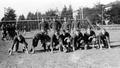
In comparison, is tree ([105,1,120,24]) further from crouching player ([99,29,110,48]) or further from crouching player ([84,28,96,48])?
crouching player ([84,28,96,48])

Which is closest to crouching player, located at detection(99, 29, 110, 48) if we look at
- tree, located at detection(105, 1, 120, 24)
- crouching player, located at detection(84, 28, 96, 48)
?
crouching player, located at detection(84, 28, 96, 48)

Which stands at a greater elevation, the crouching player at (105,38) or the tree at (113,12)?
the tree at (113,12)

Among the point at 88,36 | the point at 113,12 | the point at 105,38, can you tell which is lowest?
the point at 105,38

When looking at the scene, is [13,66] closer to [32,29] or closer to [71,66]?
[71,66]

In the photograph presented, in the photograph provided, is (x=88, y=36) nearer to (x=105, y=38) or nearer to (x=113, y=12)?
(x=105, y=38)

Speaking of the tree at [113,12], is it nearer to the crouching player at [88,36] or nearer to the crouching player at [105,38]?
the crouching player at [105,38]

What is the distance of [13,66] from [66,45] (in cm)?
419

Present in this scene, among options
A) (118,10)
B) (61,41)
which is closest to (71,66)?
(61,41)

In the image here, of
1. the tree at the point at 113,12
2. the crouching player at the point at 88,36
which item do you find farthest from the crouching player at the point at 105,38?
the tree at the point at 113,12

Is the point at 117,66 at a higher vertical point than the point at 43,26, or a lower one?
lower

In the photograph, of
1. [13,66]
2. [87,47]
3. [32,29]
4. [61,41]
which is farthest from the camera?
[32,29]

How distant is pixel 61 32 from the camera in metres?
10.9

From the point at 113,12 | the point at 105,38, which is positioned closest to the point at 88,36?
the point at 105,38

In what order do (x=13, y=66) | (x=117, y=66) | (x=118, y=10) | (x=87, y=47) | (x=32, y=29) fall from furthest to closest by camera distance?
(x=118, y=10), (x=32, y=29), (x=87, y=47), (x=13, y=66), (x=117, y=66)
